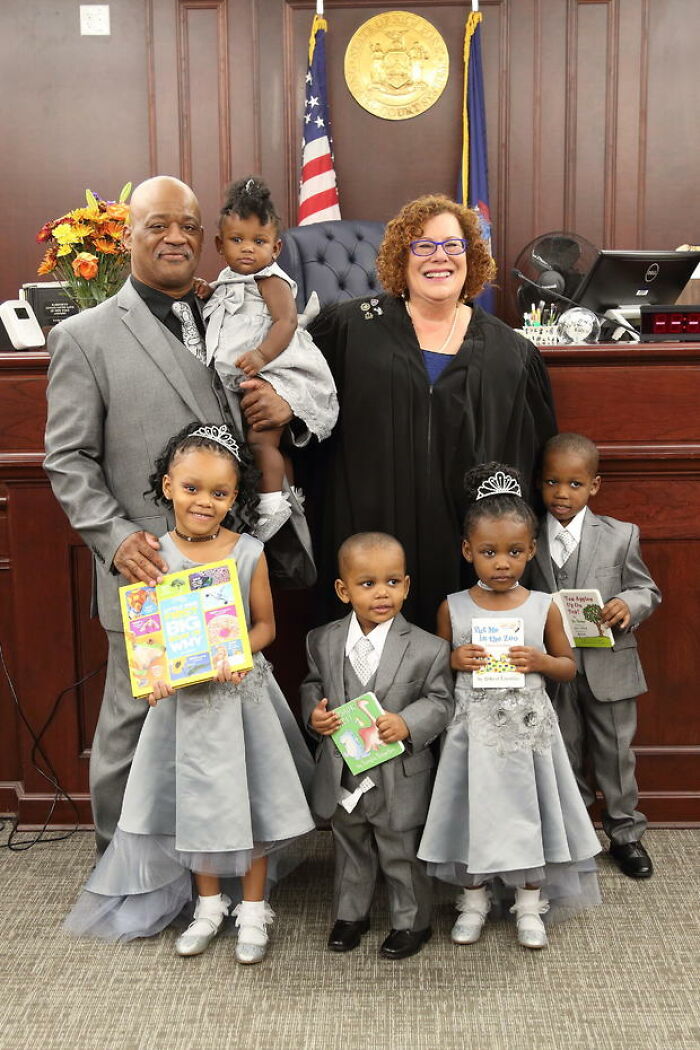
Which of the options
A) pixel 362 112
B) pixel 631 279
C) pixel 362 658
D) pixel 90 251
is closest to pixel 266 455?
pixel 362 658

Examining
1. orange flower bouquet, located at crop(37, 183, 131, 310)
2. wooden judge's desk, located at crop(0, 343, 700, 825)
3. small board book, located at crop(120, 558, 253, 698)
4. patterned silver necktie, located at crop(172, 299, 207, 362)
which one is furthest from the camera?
orange flower bouquet, located at crop(37, 183, 131, 310)

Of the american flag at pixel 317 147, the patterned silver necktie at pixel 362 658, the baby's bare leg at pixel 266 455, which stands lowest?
the patterned silver necktie at pixel 362 658

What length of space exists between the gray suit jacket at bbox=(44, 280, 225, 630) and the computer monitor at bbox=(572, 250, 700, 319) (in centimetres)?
181

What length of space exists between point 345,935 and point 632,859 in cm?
85

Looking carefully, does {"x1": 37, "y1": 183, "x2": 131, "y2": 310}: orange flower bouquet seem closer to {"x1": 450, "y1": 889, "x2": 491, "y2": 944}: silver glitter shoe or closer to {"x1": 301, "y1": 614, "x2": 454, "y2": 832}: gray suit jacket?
{"x1": 301, "y1": 614, "x2": 454, "y2": 832}: gray suit jacket

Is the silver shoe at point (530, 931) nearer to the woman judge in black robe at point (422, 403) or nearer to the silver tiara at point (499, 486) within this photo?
the woman judge in black robe at point (422, 403)

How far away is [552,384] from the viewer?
10.0 ft

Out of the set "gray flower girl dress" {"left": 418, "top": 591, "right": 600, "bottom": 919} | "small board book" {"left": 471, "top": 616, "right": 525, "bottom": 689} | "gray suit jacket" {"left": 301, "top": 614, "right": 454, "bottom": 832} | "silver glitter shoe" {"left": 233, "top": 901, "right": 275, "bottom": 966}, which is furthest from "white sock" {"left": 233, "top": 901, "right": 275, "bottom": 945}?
"small board book" {"left": 471, "top": 616, "right": 525, "bottom": 689}

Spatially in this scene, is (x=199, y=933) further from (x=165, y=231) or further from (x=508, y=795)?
(x=165, y=231)

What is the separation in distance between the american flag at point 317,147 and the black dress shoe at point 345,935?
426 centimetres

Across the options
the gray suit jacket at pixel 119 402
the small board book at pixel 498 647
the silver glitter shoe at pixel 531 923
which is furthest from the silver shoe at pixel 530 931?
the gray suit jacket at pixel 119 402

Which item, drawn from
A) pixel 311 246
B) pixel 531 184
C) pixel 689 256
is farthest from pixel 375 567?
pixel 531 184

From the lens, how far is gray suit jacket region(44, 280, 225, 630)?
253 centimetres

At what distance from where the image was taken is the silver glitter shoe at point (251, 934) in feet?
8.07
